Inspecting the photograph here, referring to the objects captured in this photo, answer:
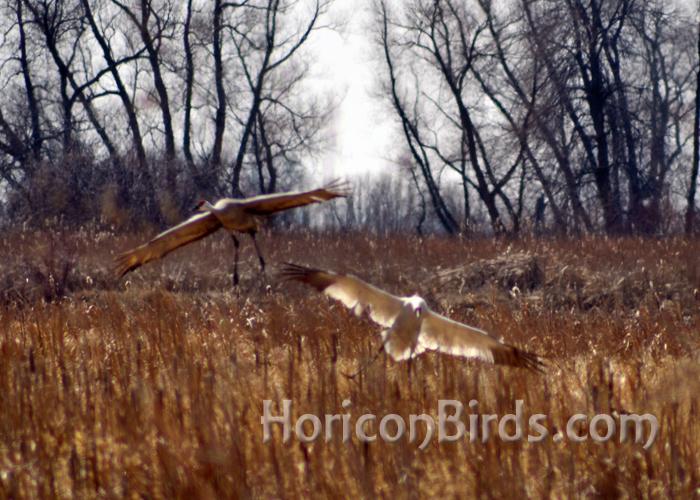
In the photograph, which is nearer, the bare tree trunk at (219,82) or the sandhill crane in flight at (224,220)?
the sandhill crane in flight at (224,220)

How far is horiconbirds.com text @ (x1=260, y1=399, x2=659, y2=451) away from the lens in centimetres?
228

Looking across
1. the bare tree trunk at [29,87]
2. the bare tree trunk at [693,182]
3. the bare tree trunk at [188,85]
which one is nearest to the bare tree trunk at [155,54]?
the bare tree trunk at [188,85]

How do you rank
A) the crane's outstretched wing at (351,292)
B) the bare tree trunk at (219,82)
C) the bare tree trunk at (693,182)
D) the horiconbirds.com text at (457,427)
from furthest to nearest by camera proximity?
the bare tree trunk at (219,82)
the bare tree trunk at (693,182)
the crane's outstretched wing at (351,292)
the horiconbirds.com text at (457,427)

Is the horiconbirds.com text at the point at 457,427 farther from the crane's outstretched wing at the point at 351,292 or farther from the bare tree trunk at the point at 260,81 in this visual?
the bare tree trunk at the point at 260,81

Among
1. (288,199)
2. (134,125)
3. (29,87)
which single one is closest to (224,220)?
(288,199)

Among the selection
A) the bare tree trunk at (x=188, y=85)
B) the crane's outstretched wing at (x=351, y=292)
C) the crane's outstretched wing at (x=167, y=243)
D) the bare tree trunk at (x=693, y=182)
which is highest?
the bare tree trunk at (x=188, y=85)

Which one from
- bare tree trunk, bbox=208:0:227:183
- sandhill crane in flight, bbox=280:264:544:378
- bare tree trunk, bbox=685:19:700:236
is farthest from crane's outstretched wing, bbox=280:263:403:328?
bare tree trunk, bbox=208:0:227:183

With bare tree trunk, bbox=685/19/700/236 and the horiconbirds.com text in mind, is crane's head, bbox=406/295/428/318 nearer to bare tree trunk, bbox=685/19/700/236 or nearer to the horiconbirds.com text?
the horiconbirds.com text

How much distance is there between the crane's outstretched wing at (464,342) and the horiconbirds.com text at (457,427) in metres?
0.21

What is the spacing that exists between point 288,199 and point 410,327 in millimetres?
909

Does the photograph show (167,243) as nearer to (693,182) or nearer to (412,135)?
(693,182)

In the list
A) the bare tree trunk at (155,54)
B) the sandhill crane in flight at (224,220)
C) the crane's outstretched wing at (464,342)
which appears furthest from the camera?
the bare tree trunk at (155,54)

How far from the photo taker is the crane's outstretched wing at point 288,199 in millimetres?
2637

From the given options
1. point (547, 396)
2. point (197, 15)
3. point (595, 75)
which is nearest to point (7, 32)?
point (197, 15)
